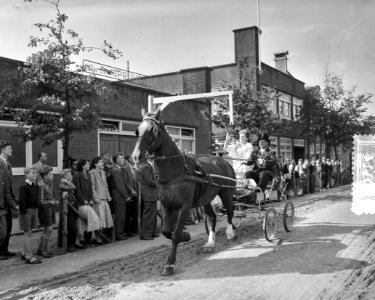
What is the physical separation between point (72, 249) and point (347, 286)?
17.0ft

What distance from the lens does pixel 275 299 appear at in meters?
4.90

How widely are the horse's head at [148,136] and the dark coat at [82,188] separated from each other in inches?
112

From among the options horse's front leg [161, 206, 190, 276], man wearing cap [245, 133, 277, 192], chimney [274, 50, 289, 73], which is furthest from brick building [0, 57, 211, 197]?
chimney [274, 50, 289, 73]

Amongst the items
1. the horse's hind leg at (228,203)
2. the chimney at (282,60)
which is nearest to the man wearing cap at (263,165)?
the horse's hind leg at (228,203)

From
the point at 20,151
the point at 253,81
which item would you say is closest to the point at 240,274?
the point at 20,151

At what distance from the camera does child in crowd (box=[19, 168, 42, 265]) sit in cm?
706

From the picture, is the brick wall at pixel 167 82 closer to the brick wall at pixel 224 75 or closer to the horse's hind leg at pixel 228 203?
the brick wall at pixel 224 75

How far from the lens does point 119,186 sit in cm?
935

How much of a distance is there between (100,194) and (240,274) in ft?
13.2

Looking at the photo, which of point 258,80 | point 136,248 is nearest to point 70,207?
point 136,248

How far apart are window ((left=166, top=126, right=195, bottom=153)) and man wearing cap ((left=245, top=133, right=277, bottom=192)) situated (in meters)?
9.83

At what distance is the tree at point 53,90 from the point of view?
819 cm

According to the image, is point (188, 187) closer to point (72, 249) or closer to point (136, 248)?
point (136, 248)

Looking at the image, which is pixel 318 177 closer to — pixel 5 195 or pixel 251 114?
pixel 251 114
